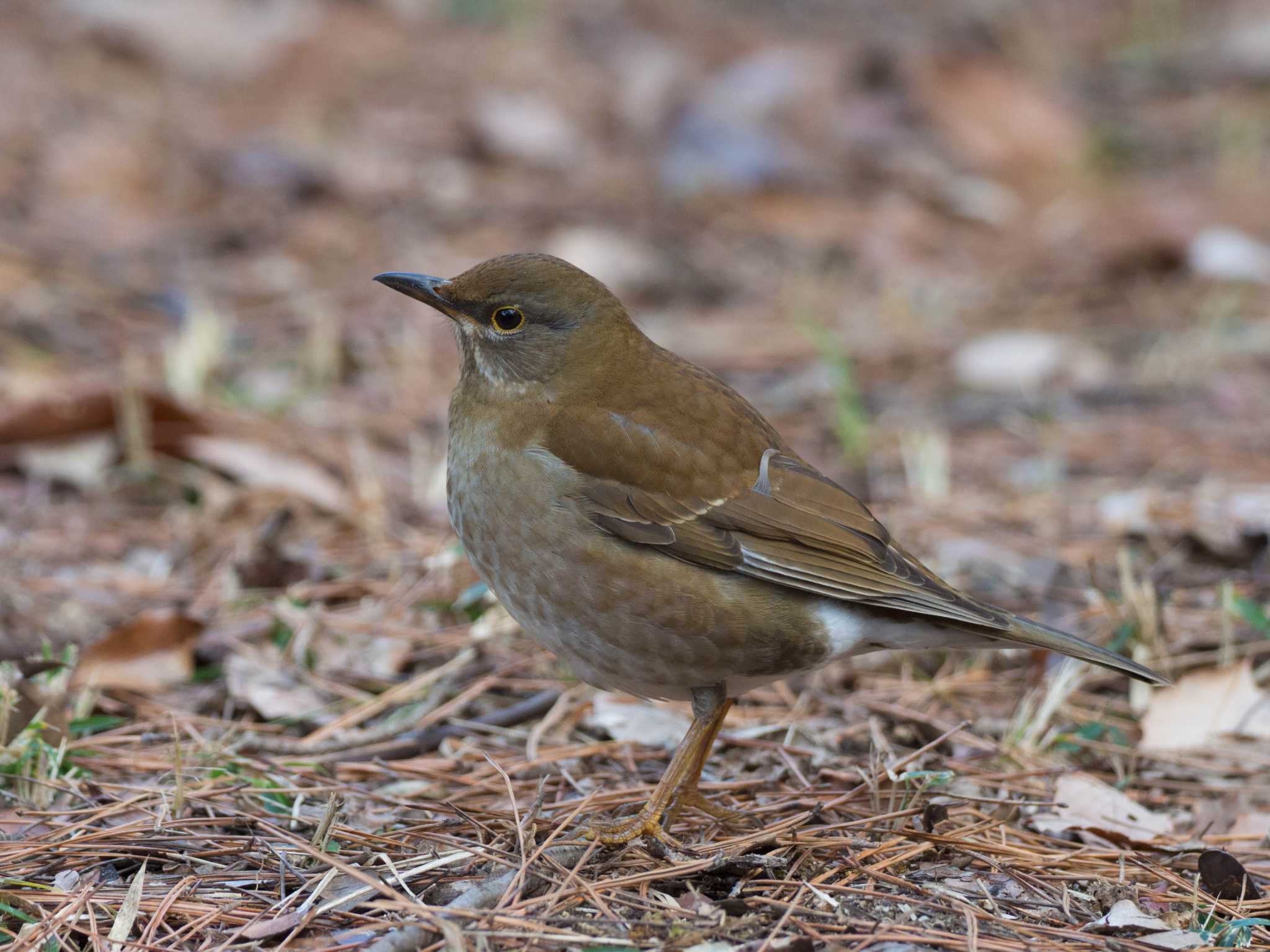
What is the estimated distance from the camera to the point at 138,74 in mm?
10539

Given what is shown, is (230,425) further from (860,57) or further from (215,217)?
(860,57)

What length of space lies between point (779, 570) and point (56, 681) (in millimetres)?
1973

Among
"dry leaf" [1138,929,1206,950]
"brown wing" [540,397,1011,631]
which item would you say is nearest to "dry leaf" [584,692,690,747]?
"brown wing" [540,397,1011,631]

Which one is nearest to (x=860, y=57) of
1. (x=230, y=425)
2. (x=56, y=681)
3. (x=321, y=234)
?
(x=321, y=234)

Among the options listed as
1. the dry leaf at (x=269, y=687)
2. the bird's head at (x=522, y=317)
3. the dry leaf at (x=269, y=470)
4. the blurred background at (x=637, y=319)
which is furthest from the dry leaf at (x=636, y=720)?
the dry leaf at (x=269, y=470)

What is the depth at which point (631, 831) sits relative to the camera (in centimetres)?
329

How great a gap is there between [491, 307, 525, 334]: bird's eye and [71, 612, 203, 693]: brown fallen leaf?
1.34 meters

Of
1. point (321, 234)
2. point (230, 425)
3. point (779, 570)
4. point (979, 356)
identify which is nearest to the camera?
point (779, 570)

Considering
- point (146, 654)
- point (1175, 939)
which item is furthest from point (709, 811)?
point (146, 654)

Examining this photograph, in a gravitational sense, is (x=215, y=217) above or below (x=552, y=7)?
below

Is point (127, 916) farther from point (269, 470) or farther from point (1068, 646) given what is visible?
point (269, 470)

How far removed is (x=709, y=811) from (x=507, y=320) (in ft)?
4.63

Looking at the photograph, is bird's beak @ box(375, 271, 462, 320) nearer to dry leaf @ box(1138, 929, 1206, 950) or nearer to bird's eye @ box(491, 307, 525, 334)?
bird's eye @ box(491, 307, 525, 334)

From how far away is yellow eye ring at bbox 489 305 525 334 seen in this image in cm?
395
